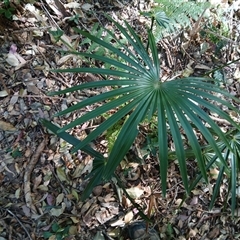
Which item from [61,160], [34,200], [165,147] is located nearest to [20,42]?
[61,160]

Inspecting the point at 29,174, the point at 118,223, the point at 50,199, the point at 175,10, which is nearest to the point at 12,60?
the point at 29,174

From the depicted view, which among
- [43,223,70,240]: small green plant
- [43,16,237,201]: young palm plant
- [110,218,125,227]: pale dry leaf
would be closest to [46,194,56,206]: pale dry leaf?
[43,223,70,240]: small green plant

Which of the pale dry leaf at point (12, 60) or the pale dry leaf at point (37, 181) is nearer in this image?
the pale dry leaf at point (37, 181)

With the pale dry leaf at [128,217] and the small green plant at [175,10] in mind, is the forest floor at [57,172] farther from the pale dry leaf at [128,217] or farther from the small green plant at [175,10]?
the small green plant at [175,10]

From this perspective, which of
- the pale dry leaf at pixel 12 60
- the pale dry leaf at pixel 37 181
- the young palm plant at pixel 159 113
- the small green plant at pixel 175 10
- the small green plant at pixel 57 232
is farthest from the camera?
the pale dry leaf at pixel 12 60

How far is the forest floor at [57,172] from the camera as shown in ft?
5.38

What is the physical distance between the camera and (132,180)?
1.77m

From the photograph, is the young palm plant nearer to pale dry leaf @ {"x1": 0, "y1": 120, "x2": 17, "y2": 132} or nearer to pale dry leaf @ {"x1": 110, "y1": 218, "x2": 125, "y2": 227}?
pale dry leaf @ {"x1": 110, "y1": 218, "x2": 125, "y2": 227}

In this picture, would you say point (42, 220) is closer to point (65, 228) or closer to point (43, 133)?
point (65, 228)

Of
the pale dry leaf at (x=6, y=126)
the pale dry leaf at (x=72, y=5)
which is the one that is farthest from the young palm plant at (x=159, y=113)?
the pale dry leaf at (x=72, y=5)

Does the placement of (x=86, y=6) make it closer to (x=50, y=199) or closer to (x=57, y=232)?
(x=50, y=199)

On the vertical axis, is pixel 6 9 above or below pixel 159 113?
above

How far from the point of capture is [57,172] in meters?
1.73

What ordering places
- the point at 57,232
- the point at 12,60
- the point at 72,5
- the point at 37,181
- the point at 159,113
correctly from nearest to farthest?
the point at 159,113 < the point at 57,232 < the point at 37,181 < the point at 12,60 < the point at 72,5
